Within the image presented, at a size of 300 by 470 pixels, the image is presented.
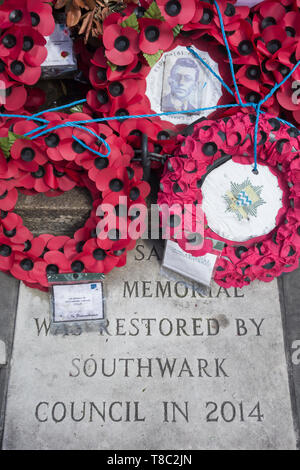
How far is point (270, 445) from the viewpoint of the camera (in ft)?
9.32

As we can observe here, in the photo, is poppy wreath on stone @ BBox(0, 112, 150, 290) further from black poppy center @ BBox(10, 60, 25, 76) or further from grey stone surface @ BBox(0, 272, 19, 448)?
black poppy center @ BBox(10, 60, 25, 76)

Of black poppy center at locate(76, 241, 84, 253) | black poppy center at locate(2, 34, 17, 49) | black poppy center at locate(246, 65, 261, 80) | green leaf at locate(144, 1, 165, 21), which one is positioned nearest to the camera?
green leaf at locate(144, 1, 165, 21)

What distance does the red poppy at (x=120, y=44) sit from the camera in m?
2.77

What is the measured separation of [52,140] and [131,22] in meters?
0.72

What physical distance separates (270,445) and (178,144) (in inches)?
65.9

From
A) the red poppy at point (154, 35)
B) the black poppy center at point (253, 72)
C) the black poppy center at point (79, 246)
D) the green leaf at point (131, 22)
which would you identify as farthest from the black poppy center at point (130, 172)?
the black poppy center at point (253, 72)

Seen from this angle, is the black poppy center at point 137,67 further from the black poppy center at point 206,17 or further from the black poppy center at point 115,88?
the black poppy center at point 206,17

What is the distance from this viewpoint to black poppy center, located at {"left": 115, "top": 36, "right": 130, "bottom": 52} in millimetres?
2781

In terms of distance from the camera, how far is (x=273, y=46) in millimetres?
2896

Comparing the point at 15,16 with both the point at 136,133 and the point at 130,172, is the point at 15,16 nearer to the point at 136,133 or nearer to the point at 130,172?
the point at 136,133

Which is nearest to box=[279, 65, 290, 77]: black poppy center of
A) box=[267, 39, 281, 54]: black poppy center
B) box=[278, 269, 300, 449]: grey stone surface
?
box=[267, 39, 281, 54]: black poppy center

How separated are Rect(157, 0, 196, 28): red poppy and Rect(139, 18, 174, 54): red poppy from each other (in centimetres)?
5

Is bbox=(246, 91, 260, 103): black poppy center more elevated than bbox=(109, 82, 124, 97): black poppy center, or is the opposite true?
bbox=(246, 91, 260, 103): black poppy center
